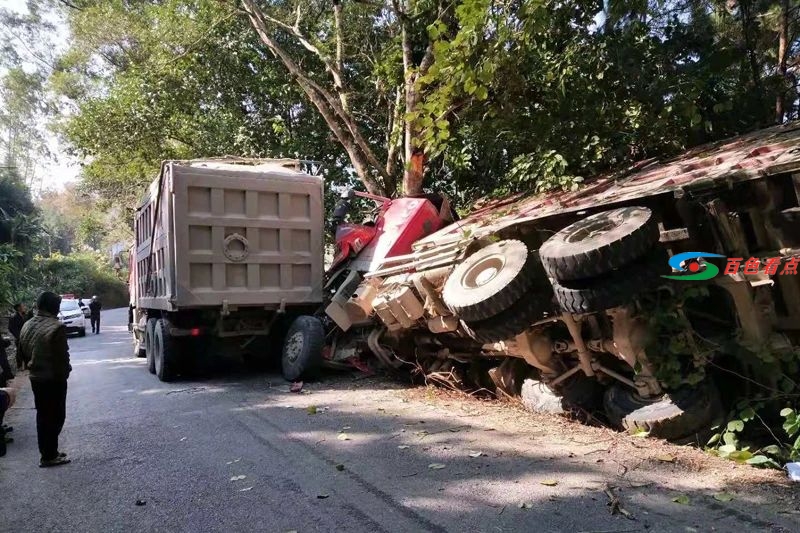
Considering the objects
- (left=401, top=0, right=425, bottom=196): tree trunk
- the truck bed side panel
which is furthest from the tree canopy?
the truck bed side panel

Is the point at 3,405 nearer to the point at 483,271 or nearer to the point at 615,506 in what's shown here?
the point at 483,271

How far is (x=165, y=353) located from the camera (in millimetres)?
8430

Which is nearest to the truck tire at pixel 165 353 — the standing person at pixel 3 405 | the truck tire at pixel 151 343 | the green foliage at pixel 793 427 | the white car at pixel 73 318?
the truck tire at pixel 151 343

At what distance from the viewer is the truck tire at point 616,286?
429 centimetres

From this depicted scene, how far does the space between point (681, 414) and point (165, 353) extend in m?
6.70

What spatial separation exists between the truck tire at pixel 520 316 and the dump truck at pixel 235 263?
11.0ft

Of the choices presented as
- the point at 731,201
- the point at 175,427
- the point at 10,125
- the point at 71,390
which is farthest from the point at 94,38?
the point at 10,125

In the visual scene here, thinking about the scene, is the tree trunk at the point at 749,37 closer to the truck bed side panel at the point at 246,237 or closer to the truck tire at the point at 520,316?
the truck tire at the point at 520,316

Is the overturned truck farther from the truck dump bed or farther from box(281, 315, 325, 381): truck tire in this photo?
the truck dump bed

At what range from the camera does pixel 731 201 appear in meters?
4.45

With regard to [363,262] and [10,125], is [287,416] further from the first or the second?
[10,125]

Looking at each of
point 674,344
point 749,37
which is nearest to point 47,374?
point 674,344

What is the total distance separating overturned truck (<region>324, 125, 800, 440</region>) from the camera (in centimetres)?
429

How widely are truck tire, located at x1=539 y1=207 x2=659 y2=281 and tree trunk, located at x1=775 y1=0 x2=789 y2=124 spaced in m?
6.50
